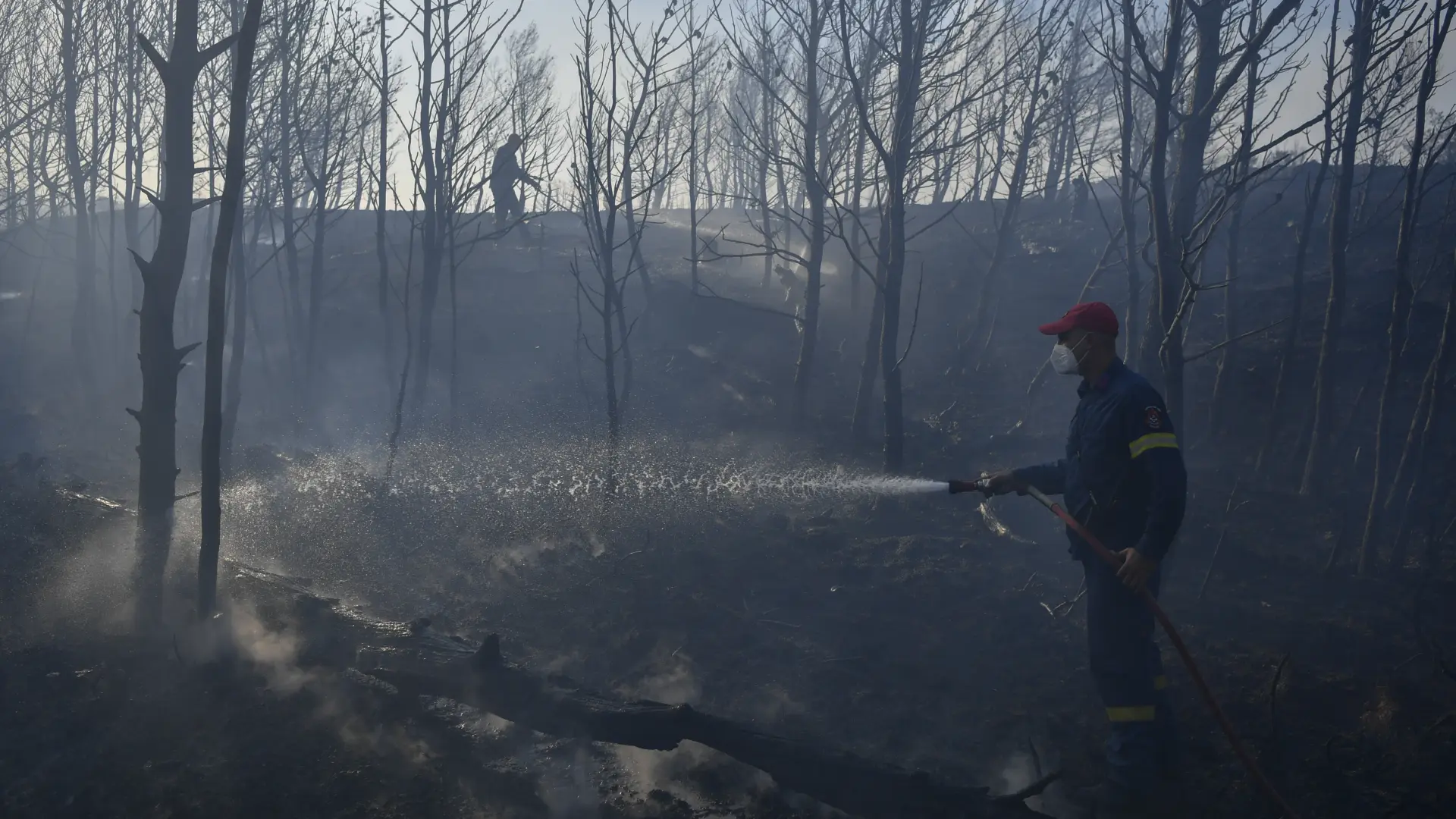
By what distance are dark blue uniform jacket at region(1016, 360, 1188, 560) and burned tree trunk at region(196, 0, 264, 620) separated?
4.90 m

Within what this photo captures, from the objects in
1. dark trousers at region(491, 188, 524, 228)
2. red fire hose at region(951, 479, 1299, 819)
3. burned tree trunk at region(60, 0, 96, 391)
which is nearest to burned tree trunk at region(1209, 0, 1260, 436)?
red fire hose at region(951, 479, 1299, 819)

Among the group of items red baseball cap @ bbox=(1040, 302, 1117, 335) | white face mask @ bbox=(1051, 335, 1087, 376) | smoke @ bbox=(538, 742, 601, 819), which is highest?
red baseball cap @ bbox=(1040, 302, 1117, 335)

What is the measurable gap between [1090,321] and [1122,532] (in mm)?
1009

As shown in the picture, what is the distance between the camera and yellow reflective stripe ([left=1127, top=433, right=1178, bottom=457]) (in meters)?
4.06

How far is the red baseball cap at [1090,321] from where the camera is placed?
448cm

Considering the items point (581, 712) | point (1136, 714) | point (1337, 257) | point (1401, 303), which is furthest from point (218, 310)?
point (1337, 257)

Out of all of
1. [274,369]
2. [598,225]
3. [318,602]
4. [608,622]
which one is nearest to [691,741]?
[608,622]

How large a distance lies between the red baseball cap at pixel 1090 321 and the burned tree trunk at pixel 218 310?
4.84 meters

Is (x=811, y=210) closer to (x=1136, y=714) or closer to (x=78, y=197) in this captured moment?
Answer: (x=1136, y=714)

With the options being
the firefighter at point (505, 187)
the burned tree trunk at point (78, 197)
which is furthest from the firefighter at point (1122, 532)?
the burned tree trunk at point (78, 197)

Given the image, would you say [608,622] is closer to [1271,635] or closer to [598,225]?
[1271,635]

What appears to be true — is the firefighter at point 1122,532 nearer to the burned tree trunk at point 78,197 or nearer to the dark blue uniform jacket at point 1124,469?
the dark blue uniform jacket at point 1124,469

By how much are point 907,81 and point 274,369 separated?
17.5m

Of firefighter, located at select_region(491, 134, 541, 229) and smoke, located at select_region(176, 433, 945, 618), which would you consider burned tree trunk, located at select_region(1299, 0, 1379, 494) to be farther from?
firefighter, located at select_region(491, 134, 541, 229)
